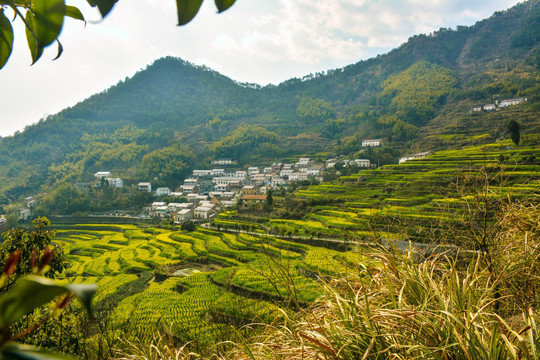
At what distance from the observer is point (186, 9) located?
1.24 feet

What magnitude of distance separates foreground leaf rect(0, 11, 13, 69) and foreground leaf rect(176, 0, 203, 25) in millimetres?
297

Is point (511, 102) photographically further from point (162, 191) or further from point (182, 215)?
point (162, 191)

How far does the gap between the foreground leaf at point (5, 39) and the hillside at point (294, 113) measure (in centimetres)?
3081

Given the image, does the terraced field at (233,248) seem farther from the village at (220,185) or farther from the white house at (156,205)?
the white house at (156,205)

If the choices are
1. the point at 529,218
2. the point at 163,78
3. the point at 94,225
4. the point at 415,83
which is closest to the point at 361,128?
the point at 415,83

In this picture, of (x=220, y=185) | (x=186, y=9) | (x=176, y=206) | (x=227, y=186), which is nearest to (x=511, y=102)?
(x=227, y=186)

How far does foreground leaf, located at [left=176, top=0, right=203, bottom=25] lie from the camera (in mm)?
373

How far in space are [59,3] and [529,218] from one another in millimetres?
3014

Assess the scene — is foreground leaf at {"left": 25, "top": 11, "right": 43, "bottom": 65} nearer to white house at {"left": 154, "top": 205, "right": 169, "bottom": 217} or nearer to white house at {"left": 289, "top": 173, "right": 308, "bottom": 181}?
white house at {"left": 154, "top": 205, "right": 169, "bottom": 217}

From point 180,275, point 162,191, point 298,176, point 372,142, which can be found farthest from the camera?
point 372,142

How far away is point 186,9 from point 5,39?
0.31 m

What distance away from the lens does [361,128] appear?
173 feet

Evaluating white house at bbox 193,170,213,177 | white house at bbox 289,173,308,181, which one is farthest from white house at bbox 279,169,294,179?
white house at bbox 193,170,213,177

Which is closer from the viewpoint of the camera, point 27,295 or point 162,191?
point 27,295
